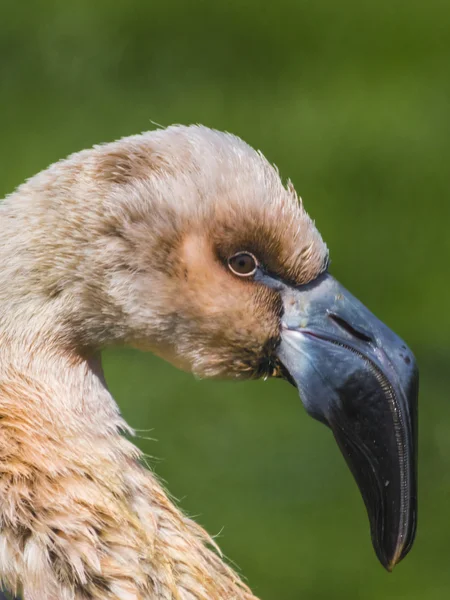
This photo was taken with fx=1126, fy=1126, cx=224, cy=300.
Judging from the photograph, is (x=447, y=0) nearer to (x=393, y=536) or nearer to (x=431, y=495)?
(x=431, y=495)

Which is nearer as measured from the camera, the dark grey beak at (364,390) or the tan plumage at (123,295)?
the tan plumage at (123,295)

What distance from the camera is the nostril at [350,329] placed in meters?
2.82

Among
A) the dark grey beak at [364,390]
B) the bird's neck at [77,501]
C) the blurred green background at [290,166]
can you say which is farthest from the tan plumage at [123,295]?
the blurred green background at [290,166]

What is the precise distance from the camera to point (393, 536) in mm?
2842

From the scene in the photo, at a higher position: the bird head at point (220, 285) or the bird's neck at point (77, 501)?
the bird head at point (220, 285)

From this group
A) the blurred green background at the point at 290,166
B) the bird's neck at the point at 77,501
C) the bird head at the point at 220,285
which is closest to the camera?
the bird's neck at the point at 77,501

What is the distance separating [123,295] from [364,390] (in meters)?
0.63

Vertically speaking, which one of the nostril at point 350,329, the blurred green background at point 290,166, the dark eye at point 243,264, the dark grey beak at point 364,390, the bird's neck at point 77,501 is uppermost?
the dark eye at point 243,264

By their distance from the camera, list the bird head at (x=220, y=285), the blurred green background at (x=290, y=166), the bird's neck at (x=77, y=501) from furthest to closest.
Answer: the blurred green background at (x=290, y=166) < the bird head at (x=220, y=285) < the bird's neck at (x=77, y=501)

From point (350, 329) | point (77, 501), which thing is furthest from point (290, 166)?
point (77, 501)

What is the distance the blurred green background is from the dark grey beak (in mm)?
2307

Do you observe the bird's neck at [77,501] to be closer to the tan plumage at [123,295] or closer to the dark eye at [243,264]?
the tan plumage at [123,295]

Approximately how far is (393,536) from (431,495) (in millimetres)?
2797

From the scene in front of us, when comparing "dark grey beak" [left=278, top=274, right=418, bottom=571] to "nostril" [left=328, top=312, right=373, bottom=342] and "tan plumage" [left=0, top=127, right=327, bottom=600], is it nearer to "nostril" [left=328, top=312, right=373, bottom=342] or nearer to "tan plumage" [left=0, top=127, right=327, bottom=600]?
"nostril" [left=328, top=312, right=373, bottom=342]
